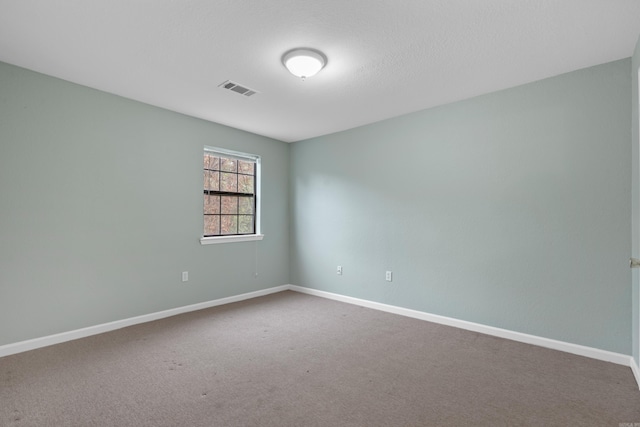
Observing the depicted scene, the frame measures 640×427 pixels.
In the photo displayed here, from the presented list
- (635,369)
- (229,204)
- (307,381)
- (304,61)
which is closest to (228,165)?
(229,204)

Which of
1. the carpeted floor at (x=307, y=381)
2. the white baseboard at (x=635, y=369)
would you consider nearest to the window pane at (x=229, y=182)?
the carpeted floor at (x=307, y=381)

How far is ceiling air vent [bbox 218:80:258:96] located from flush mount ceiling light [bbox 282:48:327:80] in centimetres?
70

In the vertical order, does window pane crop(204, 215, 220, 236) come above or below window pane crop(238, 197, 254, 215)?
below

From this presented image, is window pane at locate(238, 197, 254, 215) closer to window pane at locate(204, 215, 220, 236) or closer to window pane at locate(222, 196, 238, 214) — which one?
window pane at locate(222, 196, 238, 214)

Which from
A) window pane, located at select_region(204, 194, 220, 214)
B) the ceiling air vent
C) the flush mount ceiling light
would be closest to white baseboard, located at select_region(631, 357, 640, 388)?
the flush mount ceiling light

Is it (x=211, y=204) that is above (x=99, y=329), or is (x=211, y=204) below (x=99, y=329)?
above

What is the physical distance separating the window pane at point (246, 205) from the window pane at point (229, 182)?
0.21 metres

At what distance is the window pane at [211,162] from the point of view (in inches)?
167

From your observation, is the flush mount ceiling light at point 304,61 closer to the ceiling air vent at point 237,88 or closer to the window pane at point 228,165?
the ceiling air vent at point 237,88

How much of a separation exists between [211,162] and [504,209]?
12.0 ft

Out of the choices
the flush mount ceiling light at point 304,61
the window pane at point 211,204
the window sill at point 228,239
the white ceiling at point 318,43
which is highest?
the white ceiling at point 318,43

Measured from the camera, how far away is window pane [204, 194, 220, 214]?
13.8ft

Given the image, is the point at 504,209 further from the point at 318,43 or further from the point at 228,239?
the point at 228,239

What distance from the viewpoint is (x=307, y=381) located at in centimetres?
226
